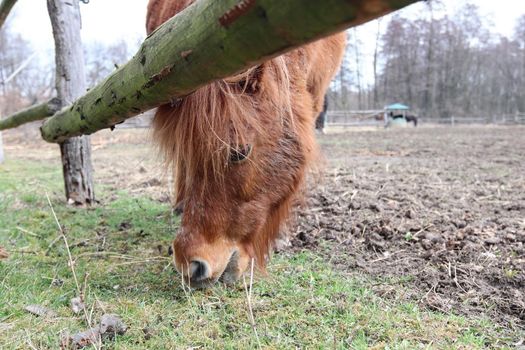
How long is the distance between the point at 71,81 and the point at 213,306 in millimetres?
3287

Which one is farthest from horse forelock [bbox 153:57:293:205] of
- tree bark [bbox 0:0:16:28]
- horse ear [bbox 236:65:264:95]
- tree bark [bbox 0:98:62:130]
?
tree bark [bbox 0:0:16:28]

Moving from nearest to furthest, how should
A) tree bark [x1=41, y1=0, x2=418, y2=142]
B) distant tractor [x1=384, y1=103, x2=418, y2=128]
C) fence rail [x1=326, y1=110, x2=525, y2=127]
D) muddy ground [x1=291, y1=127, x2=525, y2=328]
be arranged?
tree bark [x1=41, y1=0, x2=418, y2=142]
muddy ground [x1=291, y1=127, x2=525, y2=328]
distant tractor [x1=384, y1=103, x2=418, y2=128]
fence rail [x1=326, y1=110, x2=525, y2=127]

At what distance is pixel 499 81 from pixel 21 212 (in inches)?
2083

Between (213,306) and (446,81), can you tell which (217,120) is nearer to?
(213,306)

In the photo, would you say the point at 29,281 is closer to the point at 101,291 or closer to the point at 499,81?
the point at 101,291

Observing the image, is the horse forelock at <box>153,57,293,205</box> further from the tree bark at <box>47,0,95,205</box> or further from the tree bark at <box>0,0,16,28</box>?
the tree bark at <box>0,0,16,28</box>

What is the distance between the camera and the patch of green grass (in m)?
1.79

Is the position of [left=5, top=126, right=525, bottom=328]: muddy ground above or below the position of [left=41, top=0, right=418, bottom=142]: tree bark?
below

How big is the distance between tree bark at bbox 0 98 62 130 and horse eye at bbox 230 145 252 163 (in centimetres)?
286

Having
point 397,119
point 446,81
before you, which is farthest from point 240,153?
point 446,81

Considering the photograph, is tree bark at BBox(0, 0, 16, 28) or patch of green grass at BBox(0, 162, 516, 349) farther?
tree bark at BBox(0, 0, 16, 28)

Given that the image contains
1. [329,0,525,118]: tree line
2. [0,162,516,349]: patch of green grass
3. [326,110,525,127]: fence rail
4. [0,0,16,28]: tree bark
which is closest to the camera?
[0,162,516,349]: patch of green grass

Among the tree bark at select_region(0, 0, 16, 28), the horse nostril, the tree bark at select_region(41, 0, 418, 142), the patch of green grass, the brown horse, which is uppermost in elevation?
the tree bark at select_region(0, 0, 16, 28)

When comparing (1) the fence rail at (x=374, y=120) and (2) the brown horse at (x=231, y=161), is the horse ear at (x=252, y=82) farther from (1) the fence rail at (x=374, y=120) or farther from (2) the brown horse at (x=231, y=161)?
(1) the fence rail at (x=374, y=120)
